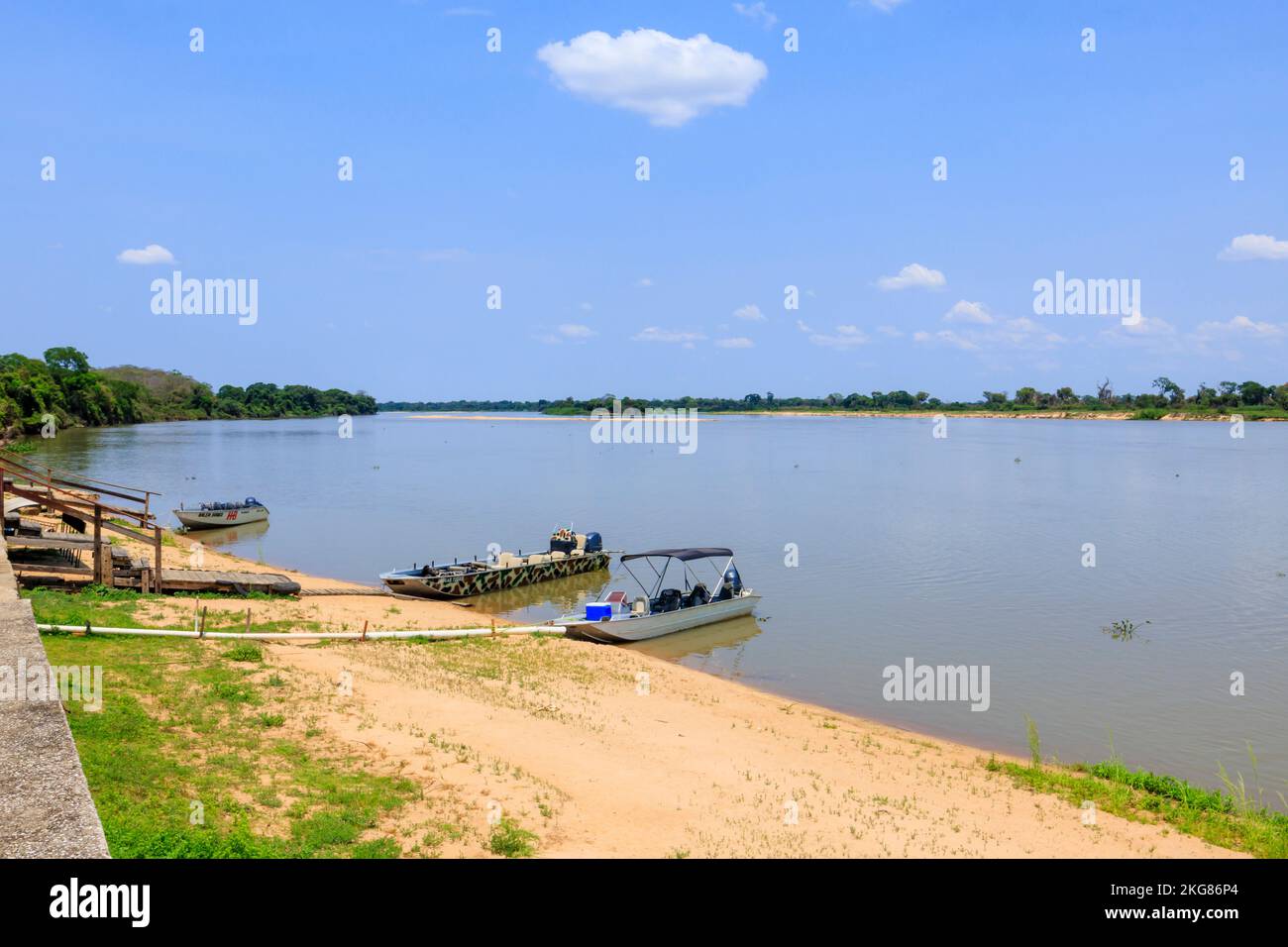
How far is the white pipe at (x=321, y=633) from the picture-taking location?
1733 cm

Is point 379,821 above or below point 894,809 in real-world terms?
above

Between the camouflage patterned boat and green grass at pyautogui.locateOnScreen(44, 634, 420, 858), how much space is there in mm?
14501

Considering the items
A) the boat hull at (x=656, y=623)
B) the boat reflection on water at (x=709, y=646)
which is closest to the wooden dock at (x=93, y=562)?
the boat hull at (x=656, y=623)

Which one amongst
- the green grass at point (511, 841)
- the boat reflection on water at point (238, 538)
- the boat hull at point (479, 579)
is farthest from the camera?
the boat reflection on water at point (238, 538)

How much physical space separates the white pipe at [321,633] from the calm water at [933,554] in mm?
4514

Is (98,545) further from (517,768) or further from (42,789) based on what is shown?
(42,789)

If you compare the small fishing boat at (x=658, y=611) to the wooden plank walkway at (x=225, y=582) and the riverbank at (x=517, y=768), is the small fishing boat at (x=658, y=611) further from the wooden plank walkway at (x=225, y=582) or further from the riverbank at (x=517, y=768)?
the wooden plank walkway at (x=225, y=582)

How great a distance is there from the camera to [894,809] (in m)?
13.2

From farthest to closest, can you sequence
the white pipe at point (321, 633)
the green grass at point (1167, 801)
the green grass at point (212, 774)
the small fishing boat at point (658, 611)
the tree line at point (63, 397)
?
the tree line at point (63, 397) → the small fishing boat at point (658, 611) → the white pipe at point (321, 633) → the green grass at point (1167, 801) → the green grass at point (212, 774)

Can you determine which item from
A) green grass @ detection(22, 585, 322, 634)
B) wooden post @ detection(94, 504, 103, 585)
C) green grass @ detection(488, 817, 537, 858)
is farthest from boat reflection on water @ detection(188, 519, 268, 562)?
green grass @ detection(488, 817, 537, 858)

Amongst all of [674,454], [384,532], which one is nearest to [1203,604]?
[384,532]

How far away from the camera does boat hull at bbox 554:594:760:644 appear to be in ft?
82.5

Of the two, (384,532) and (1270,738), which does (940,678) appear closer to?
(1270,738)
